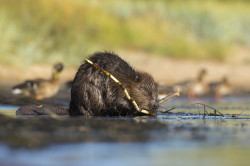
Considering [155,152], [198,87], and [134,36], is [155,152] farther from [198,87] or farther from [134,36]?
[134,36]

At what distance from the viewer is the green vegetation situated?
683 inches

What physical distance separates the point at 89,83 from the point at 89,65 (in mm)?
317

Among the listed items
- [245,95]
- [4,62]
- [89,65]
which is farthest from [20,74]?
[89,65]

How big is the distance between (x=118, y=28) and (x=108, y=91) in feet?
46.4

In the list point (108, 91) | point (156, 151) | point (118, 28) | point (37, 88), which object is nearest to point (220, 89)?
point (37, 88)

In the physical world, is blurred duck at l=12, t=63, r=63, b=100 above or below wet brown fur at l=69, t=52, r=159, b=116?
above

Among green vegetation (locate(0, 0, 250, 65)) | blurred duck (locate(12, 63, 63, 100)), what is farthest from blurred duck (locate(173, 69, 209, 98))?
blurred duck (locate(12, 63, 63, 100))

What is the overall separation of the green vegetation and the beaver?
25.5 feet

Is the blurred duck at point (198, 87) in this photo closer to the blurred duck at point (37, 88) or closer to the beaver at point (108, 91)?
the blurred duck at point (37, 88)

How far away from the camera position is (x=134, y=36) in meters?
23.1

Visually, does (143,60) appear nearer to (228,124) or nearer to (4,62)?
(4,62)

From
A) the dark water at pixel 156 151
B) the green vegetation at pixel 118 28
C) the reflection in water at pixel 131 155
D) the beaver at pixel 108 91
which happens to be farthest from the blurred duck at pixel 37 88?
the reflection in water at pixel 131 155

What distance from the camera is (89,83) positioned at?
854 cm

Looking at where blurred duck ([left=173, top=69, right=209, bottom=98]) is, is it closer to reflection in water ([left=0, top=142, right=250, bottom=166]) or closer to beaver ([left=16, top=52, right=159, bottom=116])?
beaver ([left=16, top=52, right=159, bottom=116])
